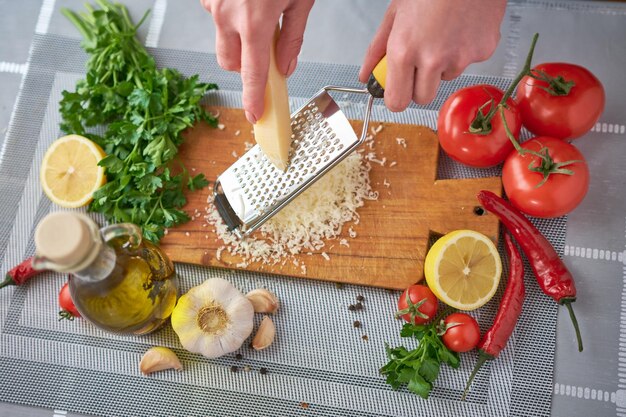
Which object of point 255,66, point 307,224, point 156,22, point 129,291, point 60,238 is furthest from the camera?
point 156,22

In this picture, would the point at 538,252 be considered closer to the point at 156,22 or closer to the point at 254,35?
the point at 254,35

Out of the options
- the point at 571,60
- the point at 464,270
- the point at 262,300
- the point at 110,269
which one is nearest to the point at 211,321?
the point at 262,300

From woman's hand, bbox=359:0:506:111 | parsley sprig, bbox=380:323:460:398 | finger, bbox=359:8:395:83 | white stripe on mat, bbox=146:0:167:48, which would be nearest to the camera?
woman's hand, bbox=359:0:506:111

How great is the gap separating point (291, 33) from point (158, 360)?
2.39 ft


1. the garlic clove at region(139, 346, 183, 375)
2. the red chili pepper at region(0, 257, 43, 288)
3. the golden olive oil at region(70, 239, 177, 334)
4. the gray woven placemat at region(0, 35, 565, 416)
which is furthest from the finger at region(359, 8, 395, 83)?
the red chili pepper at region(0, 257, 43, 288)

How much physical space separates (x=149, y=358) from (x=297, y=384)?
321 mm

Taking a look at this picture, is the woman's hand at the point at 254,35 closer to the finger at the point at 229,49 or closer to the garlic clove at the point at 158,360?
the finger at the point at 229,49

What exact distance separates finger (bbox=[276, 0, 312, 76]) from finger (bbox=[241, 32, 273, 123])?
0.19ft

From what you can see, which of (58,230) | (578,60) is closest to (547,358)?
(578,60)

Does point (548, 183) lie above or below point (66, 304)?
above

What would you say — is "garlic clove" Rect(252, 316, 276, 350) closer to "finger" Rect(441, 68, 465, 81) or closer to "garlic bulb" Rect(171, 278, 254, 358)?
"garlic bulb" Rect(171, 278, 254, 358)

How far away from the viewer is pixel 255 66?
976 millimetres

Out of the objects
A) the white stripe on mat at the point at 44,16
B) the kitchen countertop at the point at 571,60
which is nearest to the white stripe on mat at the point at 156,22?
the kitchen countertop at the point at 571,60

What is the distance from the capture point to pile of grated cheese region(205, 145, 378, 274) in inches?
52.5
